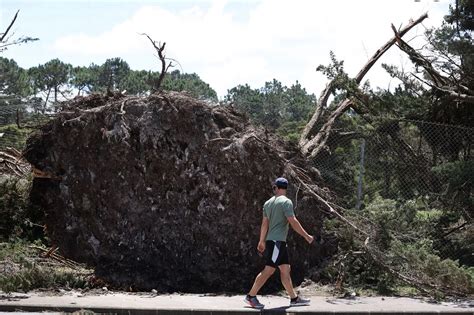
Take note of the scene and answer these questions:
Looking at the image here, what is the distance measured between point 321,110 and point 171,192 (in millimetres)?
5377

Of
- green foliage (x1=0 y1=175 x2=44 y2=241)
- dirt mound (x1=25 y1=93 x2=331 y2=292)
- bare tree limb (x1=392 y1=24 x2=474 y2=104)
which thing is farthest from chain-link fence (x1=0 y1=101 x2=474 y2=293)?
dirt mound (x1=25 y1=93 x2=331 y2=292)

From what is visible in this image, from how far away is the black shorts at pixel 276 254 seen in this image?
8.84m

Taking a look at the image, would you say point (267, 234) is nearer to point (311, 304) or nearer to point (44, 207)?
point (311, 304)

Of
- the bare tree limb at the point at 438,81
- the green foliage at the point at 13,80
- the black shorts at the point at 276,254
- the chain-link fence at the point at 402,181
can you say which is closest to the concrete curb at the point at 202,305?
the black shorts at the point at 276,254

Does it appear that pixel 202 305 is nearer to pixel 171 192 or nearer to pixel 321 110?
pixel 171 192

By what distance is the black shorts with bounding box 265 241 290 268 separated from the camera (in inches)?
348

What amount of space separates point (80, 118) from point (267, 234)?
13.0 ft

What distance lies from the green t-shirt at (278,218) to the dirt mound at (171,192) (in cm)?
185

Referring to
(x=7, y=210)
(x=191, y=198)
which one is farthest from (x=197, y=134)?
(x=7, y=210)

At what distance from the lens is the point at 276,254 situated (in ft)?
29.0

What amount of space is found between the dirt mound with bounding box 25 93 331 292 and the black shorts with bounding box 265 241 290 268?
67.6 inches

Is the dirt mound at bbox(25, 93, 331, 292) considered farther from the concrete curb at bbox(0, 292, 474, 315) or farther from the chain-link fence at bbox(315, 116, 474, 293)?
the chain-link fence at bbox(315, 116, 474, 293)

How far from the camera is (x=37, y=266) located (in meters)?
9.93

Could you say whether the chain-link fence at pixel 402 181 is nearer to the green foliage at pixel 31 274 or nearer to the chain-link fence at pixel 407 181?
the chain-link fence at pixel 407 181
